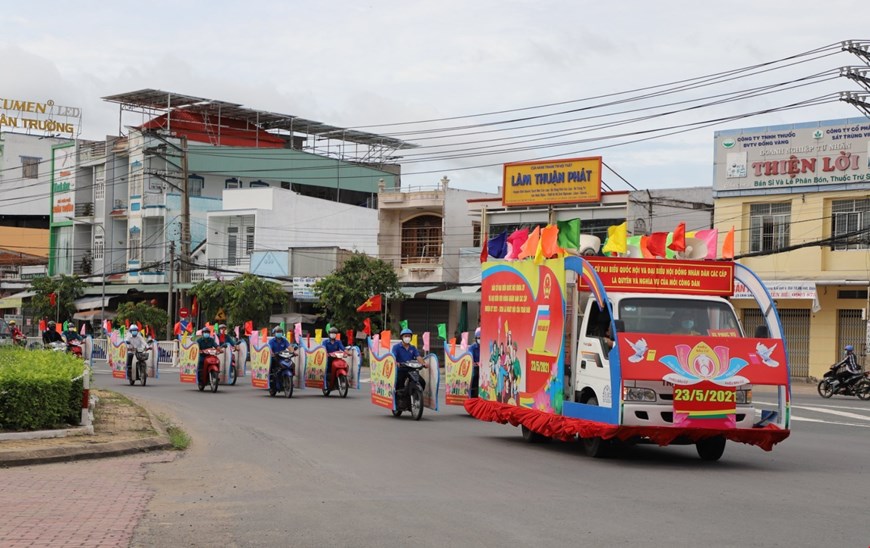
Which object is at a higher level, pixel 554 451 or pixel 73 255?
pixel 73 255

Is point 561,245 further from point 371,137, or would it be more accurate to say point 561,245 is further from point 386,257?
point 371,137

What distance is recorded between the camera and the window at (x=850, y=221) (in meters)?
36.4

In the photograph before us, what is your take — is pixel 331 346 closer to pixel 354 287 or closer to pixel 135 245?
pixel 354 287

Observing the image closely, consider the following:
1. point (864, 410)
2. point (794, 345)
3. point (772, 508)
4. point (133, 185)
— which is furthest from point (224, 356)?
point (133, 185)

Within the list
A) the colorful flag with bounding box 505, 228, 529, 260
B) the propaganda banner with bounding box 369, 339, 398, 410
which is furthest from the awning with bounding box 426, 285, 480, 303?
the colorful flag with bounding box 505, 228, 529, 260

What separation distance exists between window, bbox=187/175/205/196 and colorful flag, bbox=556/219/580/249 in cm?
5181

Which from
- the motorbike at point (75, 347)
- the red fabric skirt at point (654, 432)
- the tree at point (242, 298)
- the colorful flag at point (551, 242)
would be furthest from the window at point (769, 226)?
the red fabric skirt at point (654, 432)

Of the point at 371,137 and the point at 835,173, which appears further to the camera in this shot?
the point at 371,137

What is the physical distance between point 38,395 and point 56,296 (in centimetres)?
4915

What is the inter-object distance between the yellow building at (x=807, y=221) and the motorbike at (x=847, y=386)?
5785mm

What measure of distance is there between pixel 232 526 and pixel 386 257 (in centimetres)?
4460

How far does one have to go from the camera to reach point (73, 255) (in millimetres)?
67812

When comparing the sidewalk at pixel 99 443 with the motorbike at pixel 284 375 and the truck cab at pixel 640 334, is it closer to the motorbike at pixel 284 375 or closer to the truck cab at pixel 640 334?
the truck cab at pixel 640 334

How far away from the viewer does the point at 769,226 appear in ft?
128
